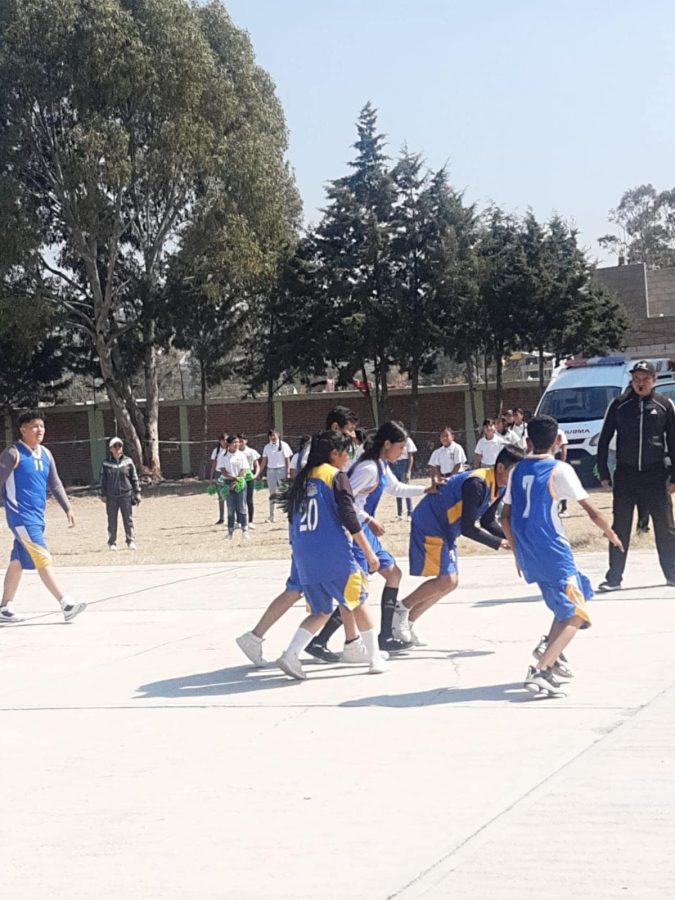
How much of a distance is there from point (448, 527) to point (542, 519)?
1.40 metres

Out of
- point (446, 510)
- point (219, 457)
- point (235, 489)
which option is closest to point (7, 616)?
point (446, 510)

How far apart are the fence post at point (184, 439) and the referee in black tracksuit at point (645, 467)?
3731cm

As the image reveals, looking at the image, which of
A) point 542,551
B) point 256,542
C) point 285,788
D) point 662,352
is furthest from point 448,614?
point 662,352

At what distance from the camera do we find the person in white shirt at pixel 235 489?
22.4m

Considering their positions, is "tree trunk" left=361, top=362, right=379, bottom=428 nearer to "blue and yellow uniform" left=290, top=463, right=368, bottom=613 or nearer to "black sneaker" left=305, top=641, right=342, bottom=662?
"black sneaker" left=305, top=641, right=342, bottom=662

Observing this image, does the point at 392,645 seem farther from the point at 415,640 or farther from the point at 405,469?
the point at 405,469

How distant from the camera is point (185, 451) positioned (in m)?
48.5

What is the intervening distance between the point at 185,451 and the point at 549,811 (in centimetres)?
4349

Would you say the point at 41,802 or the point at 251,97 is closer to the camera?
the point at 41,802

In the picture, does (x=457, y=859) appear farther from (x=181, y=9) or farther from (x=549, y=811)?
(x=181, y=9)

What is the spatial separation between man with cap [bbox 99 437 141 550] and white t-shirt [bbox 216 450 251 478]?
2059mm

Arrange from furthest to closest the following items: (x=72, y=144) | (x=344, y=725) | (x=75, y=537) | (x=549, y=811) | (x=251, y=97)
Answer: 1. (x=251, y=97)
2. (x=72, y=144)
3. (x=75, y=537)
4. (x=344, y=725)
5. (x=549, y=811)

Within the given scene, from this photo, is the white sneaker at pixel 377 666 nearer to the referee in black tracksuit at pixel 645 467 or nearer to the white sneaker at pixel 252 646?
the white sneaker at pixel 252 646

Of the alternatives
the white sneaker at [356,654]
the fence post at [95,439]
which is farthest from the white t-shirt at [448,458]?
the fence post at [95,439]
